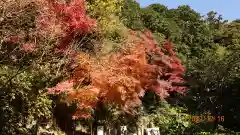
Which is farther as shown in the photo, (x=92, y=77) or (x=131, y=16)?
(x=131, y=16)

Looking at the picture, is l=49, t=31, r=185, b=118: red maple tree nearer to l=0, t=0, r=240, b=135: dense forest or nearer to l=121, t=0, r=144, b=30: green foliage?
l=0, t=0, r=240, b=135: dense forest

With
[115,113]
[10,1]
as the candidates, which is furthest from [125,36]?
[10,1]

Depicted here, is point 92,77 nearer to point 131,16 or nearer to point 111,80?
point 111,80

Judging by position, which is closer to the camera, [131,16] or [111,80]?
[111,80]

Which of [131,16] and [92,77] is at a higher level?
[131,16]

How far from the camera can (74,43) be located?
1343cm

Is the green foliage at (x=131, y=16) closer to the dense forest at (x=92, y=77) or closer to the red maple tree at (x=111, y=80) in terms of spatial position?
the dense forest at (x=92, y=77)

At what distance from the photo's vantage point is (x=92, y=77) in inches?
455

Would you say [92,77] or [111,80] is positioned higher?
[92,77]

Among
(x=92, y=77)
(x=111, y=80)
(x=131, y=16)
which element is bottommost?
(x=111, y=80)

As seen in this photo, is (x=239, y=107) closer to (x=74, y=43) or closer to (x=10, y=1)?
(x=74, y=43)

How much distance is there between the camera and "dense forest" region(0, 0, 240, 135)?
1057 centimetres

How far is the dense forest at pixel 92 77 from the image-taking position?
10.6 metres

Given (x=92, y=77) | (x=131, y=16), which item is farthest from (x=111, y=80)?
(x=131, y=16)
